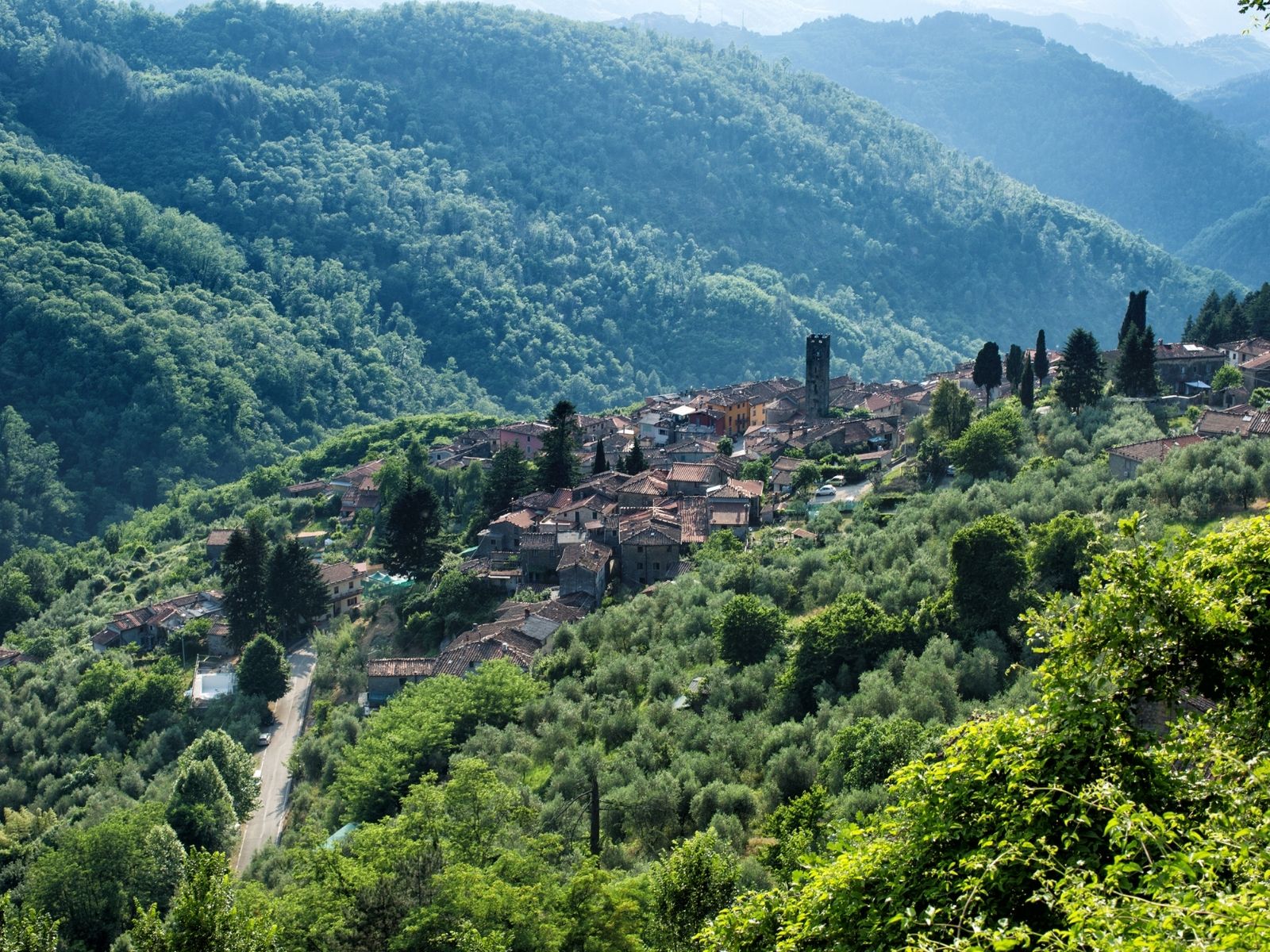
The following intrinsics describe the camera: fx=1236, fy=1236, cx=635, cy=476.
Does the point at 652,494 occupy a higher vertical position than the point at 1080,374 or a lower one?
lower

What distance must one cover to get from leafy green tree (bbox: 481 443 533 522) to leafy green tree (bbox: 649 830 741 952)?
1539 inches

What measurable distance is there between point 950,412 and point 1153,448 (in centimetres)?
1188

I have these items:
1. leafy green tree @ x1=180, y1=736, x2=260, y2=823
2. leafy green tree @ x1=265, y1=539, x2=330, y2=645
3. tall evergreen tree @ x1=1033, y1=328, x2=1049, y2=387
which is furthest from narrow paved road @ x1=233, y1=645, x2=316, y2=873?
tall evergreen tree @ x1=1033, y1=328, x2=1049, y2=387

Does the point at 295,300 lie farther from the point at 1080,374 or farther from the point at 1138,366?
the point at 1138,366

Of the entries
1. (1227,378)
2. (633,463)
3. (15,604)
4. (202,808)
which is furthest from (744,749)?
(15,604)

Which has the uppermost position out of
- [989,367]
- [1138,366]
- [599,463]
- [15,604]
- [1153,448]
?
[1138,366]

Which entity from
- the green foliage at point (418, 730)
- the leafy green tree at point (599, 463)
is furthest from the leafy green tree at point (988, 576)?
the leafy green tree at point (599, 463)

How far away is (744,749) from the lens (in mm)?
26938

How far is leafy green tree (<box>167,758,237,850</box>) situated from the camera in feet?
114

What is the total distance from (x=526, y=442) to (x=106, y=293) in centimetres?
7905

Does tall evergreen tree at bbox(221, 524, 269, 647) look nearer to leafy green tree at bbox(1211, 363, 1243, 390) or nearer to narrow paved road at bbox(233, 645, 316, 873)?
narrow paved road at bbox(233, 645, 316, 873)

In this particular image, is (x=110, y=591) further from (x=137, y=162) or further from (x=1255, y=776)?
(x=137, y=162)

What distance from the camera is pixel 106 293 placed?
131000mm

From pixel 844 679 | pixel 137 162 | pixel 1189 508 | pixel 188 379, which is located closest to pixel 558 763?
pixel 844 679
